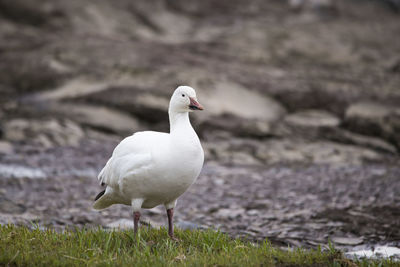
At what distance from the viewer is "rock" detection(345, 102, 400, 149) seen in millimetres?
14906

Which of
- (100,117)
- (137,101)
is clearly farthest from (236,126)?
(100,117)

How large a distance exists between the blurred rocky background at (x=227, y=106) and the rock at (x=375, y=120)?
43mm

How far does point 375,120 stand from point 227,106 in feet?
15.2

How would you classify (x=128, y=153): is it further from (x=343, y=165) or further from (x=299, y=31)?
(x=299, y=31)

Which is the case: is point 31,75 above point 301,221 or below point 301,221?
above

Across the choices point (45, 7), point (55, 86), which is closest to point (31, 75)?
point (55, 86)

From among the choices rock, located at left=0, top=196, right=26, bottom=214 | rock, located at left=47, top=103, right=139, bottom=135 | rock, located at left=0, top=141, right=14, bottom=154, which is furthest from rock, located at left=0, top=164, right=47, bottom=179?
rock, located at left=47, top=103, right=139, bottom=135

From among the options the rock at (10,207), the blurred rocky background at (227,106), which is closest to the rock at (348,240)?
the blurred rocky background at (227,106)

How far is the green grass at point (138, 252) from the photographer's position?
5398mm

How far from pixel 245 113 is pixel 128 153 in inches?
380

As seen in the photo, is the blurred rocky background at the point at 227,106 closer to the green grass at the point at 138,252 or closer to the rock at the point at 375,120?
the rock at the point at 375,120

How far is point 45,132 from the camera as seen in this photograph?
1439 cm

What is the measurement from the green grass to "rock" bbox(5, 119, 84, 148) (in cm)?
785

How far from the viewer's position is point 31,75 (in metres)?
17.0
